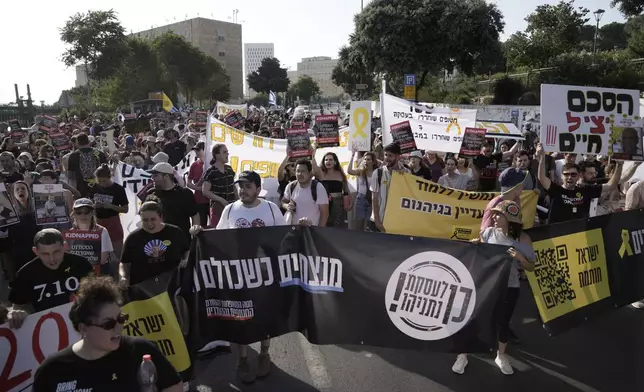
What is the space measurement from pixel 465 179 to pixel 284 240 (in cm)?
447

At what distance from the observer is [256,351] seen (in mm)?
5379

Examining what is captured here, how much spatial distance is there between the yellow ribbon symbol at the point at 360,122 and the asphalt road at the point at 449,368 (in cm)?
446

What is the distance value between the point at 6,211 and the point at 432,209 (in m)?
5.03

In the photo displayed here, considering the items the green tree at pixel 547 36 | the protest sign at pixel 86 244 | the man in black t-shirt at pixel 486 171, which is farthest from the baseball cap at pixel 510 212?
the green tree at pixel 547 36

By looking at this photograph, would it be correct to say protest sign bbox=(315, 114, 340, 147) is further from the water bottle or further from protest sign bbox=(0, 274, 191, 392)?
the water bottle

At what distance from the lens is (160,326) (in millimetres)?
4012

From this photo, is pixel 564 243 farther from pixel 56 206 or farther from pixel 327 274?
pixel 56 206

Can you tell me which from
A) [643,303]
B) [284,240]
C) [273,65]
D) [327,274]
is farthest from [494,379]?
[273,65]

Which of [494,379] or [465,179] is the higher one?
[465,179]

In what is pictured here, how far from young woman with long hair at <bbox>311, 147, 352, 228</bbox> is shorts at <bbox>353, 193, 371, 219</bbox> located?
0.40m

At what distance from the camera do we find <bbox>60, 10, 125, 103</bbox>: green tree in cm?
5650

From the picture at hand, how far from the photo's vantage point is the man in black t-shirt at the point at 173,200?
6.03m

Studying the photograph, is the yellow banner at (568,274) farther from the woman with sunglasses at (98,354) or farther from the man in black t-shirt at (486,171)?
the man in black t-shirt at (486,171)

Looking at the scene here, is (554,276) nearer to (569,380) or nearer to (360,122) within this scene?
(569,380)
